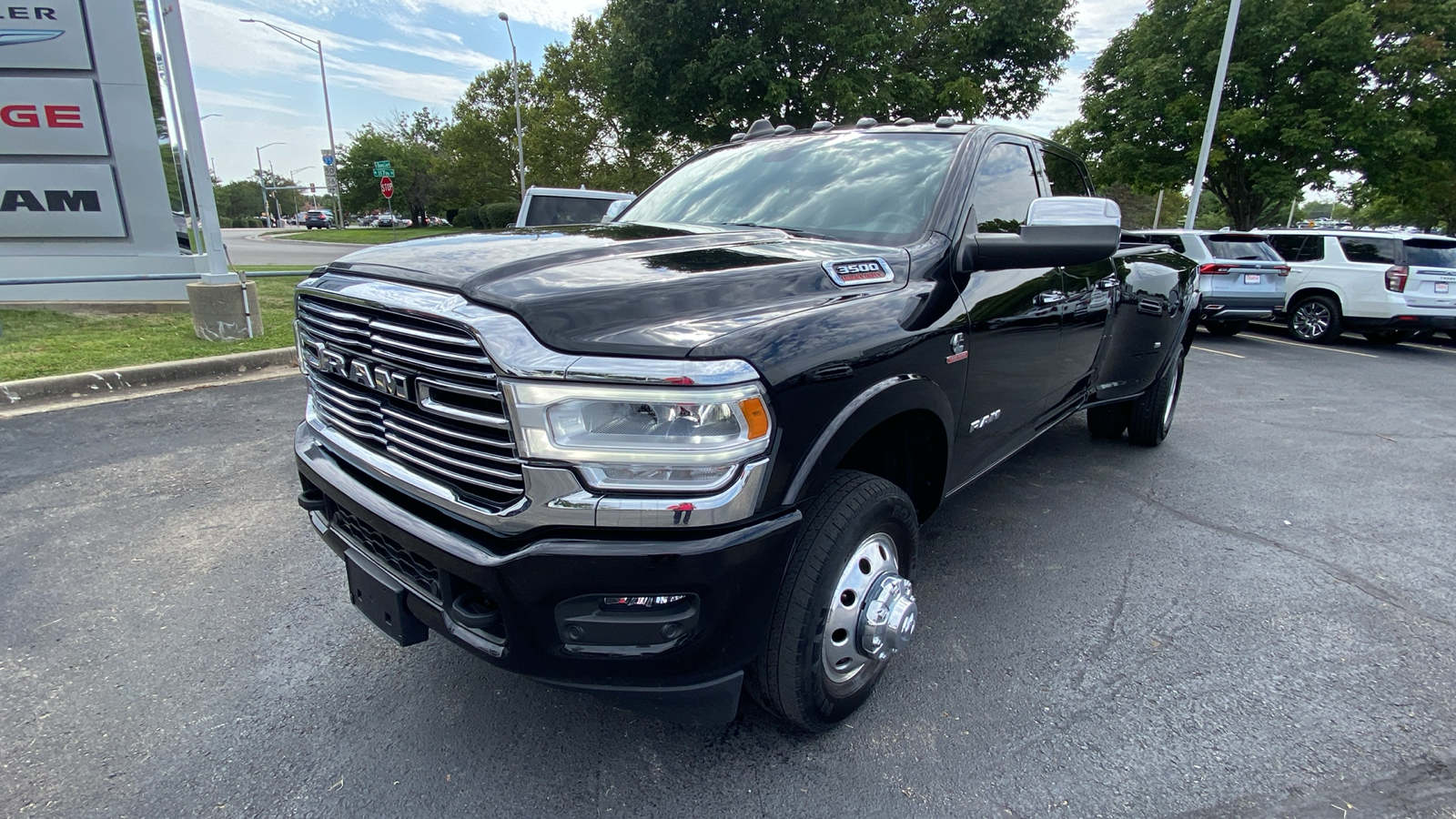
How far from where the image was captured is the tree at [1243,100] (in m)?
16.4

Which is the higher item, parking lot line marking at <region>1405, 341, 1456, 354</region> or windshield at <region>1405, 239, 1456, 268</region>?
windshield at <region>1405, 239, 1456, 268</region>

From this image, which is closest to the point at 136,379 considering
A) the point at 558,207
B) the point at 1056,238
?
the point at 558,207

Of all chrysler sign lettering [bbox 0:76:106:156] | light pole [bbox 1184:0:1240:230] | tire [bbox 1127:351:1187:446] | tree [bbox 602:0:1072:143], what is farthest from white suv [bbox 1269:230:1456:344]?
chrysler sign lettering [bbox 0:76:106:156]

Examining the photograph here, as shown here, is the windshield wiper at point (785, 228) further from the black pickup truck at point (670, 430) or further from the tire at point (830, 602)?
the tire at point (830, 602)

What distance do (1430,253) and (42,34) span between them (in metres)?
18.7

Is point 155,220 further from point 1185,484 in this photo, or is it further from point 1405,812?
point 1405,812

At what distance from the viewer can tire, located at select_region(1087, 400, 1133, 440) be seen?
16.9 ft

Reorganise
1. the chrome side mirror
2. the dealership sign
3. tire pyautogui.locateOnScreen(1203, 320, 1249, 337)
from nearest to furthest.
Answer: the chrome side mirror
the dealership sign
tire pyautogui.locateOnScreen(1203, 320, 1249, 337)

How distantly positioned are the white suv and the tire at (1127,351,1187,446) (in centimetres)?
868

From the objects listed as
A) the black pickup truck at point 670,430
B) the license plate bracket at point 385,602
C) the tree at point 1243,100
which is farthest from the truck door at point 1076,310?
the tree at point 1243,100

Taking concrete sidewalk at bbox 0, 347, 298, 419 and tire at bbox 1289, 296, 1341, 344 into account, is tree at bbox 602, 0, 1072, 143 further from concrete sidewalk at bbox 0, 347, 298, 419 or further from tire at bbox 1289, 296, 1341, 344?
concrete sidewalk at bbox 0, 347, 298, 419

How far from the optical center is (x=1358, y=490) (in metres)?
4.48

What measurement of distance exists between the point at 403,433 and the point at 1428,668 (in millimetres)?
3599

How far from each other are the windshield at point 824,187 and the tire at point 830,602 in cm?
103
